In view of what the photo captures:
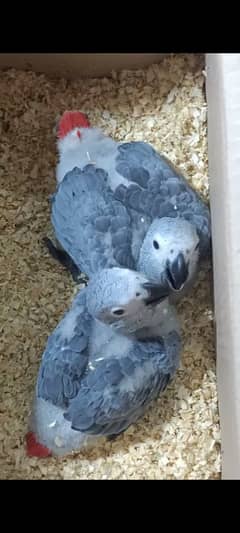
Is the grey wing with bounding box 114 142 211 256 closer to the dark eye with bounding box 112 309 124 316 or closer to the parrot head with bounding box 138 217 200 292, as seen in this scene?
the parrot head with bounding box 138 217 200 292

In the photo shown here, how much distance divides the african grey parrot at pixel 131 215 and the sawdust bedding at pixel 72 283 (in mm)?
142

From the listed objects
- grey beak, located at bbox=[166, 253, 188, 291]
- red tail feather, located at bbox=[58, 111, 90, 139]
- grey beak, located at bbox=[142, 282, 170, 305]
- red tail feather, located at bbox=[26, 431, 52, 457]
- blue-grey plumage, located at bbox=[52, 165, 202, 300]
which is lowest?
red tail feather, located at bbox=[26, 431, 52, 457]

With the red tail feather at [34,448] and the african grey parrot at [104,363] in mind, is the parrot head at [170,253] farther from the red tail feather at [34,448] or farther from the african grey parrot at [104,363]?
the red tail feather at [34,448]

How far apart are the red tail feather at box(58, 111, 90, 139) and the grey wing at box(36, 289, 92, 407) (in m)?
0.39

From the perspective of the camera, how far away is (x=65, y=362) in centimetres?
139

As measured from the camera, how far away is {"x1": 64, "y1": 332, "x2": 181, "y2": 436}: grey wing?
137 centimetres

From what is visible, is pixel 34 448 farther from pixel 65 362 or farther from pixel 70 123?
pixel 70 123

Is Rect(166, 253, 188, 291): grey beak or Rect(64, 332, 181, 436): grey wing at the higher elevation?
Rect(166, 253, 188, 291): grey beak

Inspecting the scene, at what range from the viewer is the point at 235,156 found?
1401 mm

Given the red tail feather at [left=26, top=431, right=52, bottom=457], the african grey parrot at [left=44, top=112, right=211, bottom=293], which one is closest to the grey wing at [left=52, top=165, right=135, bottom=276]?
the african grey parrot at [left=44, top=112, right=211, bottom=293]

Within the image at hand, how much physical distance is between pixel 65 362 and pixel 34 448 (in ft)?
0.63

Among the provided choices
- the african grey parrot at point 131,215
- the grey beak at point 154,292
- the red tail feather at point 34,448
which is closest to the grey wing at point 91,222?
the african grey parrot at point 131,215

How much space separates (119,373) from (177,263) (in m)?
0.22

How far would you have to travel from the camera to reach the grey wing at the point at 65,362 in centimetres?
138
